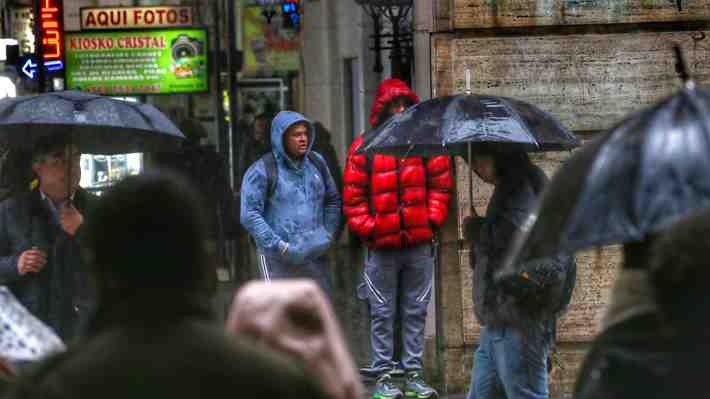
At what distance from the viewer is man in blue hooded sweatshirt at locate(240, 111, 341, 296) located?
909 centimetres

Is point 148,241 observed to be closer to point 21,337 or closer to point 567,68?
point 21,337

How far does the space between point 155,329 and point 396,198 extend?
20.4 feet

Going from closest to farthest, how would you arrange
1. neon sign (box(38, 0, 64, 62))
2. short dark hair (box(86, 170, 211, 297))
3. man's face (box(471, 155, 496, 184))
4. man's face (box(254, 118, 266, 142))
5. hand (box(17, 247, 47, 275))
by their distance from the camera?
1. short dark hair (box(86, 170, 211, 297))
2. man's face (box(471, 155, 496, 184))
3. hand (box(17, 247, 47, 275))
4. man's face (box(254, 118, 266, 142))
5. neon sign (box(38, 0, 64, 62))

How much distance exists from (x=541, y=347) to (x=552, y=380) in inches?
115

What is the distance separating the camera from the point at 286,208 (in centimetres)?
915

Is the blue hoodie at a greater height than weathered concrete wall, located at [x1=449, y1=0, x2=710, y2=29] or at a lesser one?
lesser

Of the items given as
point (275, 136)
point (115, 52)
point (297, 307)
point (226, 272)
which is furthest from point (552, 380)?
point (115, 52)

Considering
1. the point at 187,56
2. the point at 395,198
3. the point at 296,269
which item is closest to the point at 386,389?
the point at 296,269

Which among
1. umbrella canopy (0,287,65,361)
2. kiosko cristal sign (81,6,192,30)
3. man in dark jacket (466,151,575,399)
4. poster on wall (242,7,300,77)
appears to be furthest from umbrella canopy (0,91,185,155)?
poster on wall (242,7,300,77)

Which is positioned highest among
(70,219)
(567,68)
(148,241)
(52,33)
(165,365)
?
(52,33)

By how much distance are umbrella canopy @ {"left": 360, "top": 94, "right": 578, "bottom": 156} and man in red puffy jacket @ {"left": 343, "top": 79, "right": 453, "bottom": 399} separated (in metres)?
1.36

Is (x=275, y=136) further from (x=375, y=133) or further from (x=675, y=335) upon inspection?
(x=675, y=335)

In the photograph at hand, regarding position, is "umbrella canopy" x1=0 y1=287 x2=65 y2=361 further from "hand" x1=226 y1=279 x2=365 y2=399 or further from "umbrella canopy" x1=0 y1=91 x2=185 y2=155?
"umbrella canopy" x1=0 y1=91 x2=185 y2=155

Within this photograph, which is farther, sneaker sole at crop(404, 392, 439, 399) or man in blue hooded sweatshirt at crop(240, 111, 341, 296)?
sneaker sole at crop(404, 392, 439, 399)
